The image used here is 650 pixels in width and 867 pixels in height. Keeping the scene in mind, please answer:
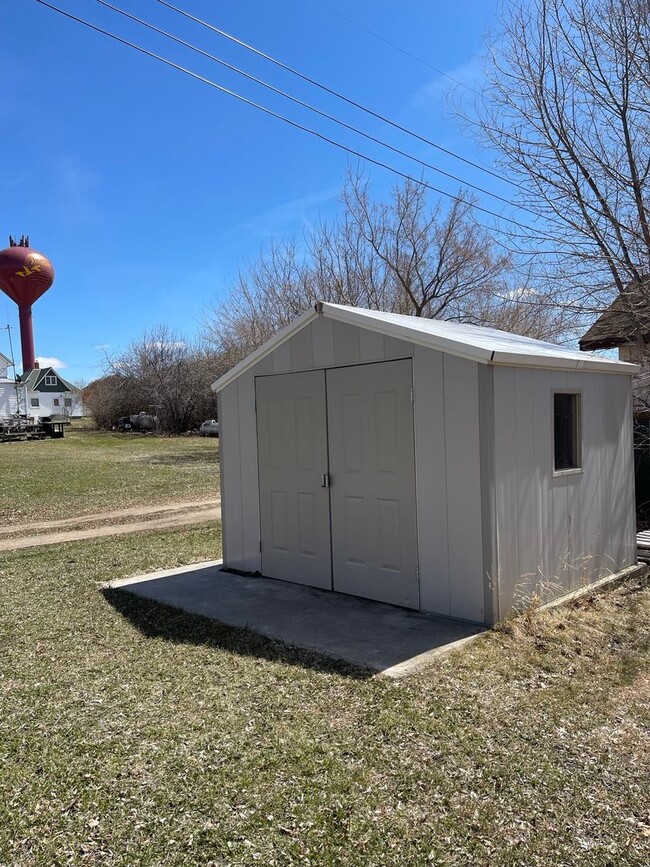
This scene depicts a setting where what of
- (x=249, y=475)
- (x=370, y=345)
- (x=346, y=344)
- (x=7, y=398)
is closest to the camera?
(x=370, y=345)

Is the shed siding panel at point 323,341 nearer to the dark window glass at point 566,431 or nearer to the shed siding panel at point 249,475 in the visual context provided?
the shed siding panel at point 249,475

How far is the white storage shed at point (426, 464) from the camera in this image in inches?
191

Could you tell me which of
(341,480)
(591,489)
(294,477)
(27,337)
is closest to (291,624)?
(341,480)

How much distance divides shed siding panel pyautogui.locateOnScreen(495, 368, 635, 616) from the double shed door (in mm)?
753

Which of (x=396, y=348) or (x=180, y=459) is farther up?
(x=396, y=348)

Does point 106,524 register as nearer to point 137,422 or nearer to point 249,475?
point 249,475

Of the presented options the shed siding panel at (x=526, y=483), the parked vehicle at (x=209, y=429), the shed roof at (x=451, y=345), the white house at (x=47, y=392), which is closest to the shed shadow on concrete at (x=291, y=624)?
the shed siding panel at (x=526, y=483)

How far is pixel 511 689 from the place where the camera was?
3752mm

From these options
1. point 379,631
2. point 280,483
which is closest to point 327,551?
point 280,483

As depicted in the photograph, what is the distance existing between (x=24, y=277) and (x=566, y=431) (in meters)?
38.5

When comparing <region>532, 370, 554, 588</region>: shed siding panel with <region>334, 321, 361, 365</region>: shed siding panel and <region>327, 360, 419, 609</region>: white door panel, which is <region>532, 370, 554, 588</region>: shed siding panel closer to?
<region>327, 360, 419, 609</region>: white door panel

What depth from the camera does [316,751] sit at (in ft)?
10.1

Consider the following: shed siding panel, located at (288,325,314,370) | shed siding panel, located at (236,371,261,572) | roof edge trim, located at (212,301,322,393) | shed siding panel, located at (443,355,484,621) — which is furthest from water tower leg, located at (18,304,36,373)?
shed siding panel, located at (443,355,484,621)

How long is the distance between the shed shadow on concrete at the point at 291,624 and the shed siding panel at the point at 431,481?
0.27 meters
